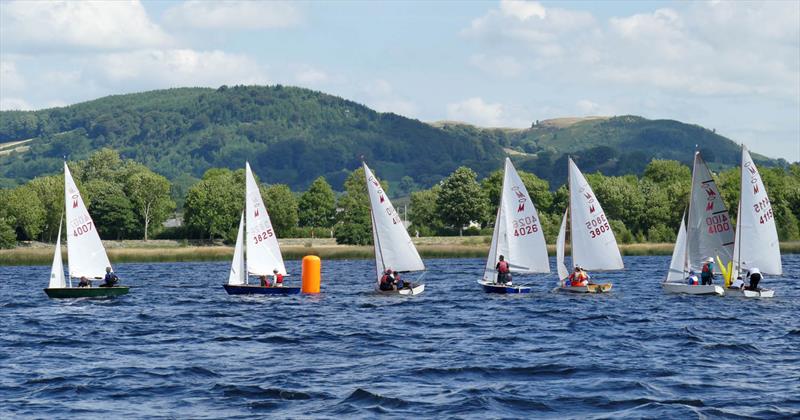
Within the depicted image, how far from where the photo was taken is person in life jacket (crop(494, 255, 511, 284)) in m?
55.3

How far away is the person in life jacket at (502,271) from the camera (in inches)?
2179

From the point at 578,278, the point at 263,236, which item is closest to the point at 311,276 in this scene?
the point at 263,236

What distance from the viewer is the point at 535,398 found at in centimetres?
2689

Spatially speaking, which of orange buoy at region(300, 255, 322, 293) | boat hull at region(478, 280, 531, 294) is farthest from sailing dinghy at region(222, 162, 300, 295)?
boat hull at region(478, 280, 531, 294)

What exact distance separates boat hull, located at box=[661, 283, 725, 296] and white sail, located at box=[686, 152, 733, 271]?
1882 mm

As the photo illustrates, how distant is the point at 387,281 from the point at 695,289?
14712 millimetres

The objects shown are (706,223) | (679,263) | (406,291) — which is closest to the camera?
(706,223)

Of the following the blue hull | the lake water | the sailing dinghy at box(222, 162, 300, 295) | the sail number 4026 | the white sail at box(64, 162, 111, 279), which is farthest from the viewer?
the sailing dinghy at box(222, 162, 300, 295)

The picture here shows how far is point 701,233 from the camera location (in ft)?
181

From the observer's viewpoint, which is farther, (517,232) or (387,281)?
(517,232)

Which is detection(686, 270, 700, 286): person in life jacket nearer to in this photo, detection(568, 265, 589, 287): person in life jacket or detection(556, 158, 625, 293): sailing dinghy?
detection(556, 158, 625, 293): sailing dinghy

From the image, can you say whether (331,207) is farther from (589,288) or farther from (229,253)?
(589,288)

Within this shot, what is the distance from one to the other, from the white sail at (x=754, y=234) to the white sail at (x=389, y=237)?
602 inches

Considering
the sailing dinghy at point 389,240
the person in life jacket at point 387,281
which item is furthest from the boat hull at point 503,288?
the person in life jacket at point 387,281
